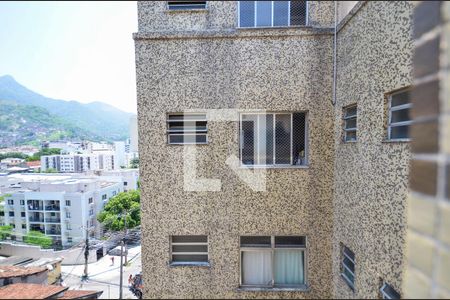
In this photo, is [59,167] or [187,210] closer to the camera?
[187,210]

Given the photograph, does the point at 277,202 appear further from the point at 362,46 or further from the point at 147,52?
the point at 147,52

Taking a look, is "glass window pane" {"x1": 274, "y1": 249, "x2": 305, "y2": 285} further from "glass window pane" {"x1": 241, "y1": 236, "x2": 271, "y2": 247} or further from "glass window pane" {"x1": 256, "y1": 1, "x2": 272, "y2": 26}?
"glass window pane" {"x1": 256, "y1": 1, "x2": 272, "y2": 26}

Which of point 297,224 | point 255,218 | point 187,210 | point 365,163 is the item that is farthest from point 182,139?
point 365,163

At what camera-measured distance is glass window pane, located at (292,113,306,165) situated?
482 centimetres

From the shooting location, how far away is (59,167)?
189 feet

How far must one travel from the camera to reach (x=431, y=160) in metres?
1.09

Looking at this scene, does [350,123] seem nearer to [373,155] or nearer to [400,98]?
[373,155]

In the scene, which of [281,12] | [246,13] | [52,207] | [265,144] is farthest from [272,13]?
[52,207]

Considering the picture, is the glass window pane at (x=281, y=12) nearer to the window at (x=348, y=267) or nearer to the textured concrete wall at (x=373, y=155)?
Answer: the textured concrete wall at (x=373, y=155)

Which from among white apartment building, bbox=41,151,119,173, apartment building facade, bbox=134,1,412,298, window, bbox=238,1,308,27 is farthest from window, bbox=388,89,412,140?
white apartment building, bbox=41,151,119,173

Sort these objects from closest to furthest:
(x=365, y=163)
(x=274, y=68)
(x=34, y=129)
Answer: (x=365, y=163), (x=274, y=68), (x=34, y=129)

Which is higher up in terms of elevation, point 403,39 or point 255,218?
point 403,39

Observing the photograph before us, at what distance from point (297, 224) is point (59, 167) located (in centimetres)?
6631

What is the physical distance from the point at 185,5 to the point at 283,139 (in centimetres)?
320
